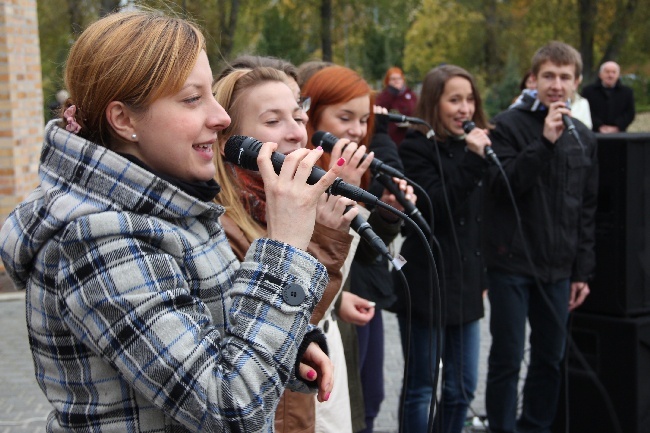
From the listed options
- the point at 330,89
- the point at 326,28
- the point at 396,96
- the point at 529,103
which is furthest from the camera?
the point at 326,28

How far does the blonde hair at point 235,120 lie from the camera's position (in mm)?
2412

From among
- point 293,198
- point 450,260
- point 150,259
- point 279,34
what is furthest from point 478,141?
point 279,34

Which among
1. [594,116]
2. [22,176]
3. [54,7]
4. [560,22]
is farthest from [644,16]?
[22,176]

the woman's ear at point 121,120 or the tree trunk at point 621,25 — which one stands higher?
the tree trunk at point 621,25

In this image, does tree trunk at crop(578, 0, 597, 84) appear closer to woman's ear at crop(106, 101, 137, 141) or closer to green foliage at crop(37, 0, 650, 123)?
green foliage at crop(37, 0, 650, 123)

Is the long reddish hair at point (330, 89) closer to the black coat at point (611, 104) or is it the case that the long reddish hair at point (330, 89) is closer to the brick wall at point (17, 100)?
the brick wall at point (17, 100)

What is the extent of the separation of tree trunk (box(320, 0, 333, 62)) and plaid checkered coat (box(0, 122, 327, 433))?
16.4 meters

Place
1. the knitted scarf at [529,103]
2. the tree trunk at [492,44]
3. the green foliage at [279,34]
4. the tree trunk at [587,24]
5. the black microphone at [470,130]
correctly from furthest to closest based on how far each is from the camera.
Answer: the tree trunk at [492,44], the tree trunk at [587,24], the green foliage at [279,34], the knitted scarf at [529,103], the black microphone at [470,130]

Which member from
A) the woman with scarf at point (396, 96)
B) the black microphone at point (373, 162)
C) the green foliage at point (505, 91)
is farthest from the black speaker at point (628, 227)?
the green foliage at point (505, 91)

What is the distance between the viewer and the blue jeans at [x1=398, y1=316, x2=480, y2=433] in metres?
4.02

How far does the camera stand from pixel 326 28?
17.8 m

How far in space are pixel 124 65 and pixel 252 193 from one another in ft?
3.14

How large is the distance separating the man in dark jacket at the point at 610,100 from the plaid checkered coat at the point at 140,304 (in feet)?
39.4

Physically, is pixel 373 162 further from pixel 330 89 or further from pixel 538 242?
pixel 538 242
